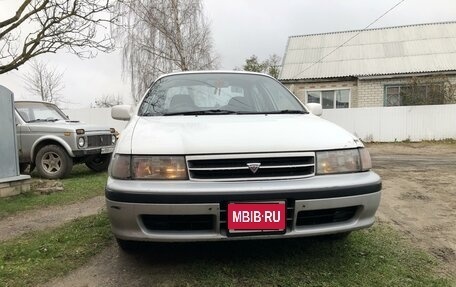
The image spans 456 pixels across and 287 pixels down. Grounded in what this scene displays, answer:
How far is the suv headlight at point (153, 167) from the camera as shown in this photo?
104 inches

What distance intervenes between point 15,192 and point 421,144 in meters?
14.0

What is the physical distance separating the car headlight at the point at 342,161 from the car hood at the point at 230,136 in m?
0.04

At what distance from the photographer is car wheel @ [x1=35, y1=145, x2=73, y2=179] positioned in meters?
8.13

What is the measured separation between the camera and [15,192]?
6098 mm

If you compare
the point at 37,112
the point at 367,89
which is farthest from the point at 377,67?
the point at 37,112

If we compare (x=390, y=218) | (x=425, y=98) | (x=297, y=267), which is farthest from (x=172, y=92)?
(x=425, y=98)

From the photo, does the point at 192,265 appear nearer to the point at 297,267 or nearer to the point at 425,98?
the point at 297,267

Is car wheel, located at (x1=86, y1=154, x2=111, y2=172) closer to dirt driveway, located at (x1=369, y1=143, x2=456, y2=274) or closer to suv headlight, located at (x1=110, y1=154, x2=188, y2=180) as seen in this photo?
dirt driveway, located at (x1=369, y1=143, x2=456, y2=274)

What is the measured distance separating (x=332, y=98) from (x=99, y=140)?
14018mm

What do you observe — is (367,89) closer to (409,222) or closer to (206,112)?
(409,222)

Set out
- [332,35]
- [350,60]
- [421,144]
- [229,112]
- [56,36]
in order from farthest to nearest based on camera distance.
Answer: [332,35] < [350,60] < [421,144] < [56,36] < [229,112]

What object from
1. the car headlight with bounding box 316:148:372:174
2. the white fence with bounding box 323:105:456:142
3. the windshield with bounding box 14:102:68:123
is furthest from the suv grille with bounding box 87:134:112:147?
the white fence with bounding box 323:105:456:142

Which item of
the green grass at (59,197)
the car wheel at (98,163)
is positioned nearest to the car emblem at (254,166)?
the green grass at (59,197)

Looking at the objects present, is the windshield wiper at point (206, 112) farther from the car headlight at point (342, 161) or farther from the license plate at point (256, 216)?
the license plate at point (256, 216)
